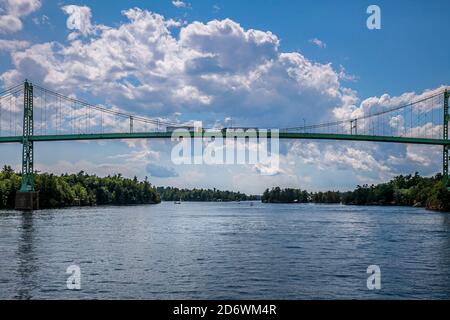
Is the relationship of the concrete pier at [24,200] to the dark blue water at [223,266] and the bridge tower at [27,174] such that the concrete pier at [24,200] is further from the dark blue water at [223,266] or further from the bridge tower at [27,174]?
the dark blue water at [223,266]

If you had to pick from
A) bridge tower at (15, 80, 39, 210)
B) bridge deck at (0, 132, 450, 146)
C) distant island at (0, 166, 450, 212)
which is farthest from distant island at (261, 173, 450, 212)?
bridge tower at (15, 80, 39, 210)

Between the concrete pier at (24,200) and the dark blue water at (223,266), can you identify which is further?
the concrete pier at (24,200)

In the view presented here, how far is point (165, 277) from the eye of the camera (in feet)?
68.5

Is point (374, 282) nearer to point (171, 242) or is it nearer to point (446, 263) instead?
point (446, 263)

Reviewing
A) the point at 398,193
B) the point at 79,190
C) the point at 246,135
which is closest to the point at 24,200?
the point at 246,135

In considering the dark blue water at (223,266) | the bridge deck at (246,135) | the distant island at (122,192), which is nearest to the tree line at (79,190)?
the distant island at (122,192)

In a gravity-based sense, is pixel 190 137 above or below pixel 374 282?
above

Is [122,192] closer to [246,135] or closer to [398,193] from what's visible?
[398,193]

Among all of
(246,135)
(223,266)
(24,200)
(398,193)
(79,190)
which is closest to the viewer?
(223,266)
